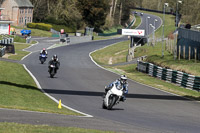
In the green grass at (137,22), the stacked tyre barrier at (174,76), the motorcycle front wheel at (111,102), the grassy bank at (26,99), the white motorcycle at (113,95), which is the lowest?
the stacked tyre barrier at (174,76)

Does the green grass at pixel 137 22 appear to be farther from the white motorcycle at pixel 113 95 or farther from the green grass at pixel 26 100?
the white motorcycle at pixel 113 95

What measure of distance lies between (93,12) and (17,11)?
20.2 m

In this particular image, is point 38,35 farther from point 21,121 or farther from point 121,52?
point 21,121

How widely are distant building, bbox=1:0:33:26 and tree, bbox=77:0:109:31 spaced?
15.1 metres

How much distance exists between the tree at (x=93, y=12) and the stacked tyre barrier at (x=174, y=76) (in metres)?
70.7

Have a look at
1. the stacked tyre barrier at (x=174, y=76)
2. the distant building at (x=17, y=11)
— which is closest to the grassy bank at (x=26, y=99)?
the stacked tyre barrier at (x=174, y=76)

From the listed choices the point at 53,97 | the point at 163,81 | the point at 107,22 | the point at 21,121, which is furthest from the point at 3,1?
the point at 21,121

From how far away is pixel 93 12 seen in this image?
11762cm

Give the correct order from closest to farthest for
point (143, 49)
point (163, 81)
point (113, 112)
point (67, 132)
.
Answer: point (67, 132) < point (113, 112) < point (163, 81) < point (143, 49)

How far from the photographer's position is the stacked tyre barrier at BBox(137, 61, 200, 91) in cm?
3456

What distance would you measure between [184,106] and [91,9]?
9609cm

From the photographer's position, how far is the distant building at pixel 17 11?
10681cm

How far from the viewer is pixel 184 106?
2412 cm

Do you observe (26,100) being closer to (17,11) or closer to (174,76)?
(174,76)
